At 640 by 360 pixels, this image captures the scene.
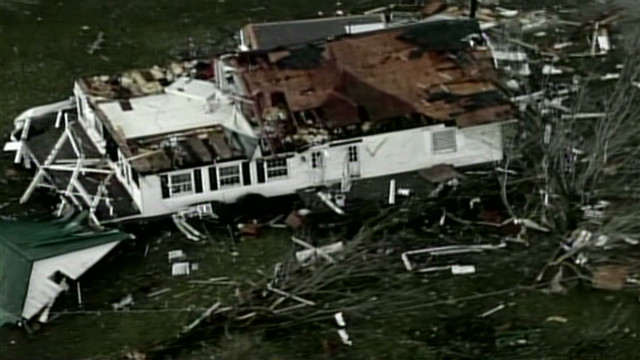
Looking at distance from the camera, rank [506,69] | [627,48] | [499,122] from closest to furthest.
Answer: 1. [499,122]
2. [506,69]
3. [627,48]

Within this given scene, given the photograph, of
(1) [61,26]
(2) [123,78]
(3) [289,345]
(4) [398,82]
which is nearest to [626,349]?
(3) [289,345]

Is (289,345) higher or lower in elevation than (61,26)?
lower

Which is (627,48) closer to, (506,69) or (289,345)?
(506,69)

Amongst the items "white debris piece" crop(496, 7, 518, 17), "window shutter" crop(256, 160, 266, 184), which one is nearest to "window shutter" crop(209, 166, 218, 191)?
"window shutter" crop(256, 160, 266, 184)

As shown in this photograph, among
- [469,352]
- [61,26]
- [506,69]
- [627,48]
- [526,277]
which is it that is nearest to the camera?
[469,352]

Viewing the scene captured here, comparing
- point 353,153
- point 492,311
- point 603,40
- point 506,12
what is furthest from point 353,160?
point 506,12

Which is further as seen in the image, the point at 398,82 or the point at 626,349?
the point at 398,82
